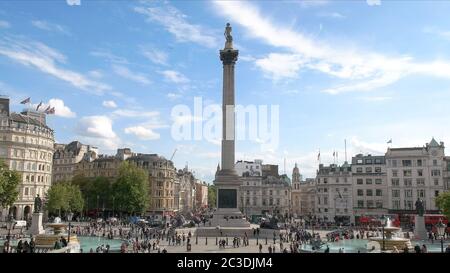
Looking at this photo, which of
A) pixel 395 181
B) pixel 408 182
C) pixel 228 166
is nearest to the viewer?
pixel 228 166

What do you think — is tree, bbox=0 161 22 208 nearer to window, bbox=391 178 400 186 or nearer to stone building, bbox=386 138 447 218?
stone building, bbox=386 138 447 218

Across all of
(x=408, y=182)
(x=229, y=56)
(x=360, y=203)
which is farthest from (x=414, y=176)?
(x=229, y=56)

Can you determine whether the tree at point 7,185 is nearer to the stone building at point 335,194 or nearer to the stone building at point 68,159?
the stone building at point 68,159

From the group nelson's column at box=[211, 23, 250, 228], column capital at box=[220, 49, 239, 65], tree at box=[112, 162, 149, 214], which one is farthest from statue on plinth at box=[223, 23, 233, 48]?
tree at box=[112, 162, 149, 214]

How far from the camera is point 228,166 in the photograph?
225ft

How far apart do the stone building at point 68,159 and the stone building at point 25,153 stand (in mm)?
27818

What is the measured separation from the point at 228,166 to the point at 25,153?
45043 millimetres

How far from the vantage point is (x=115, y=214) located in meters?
103

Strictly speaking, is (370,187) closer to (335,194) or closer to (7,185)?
(335,194)

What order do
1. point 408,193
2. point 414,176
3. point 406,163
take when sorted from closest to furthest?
point 414,176 < point 408,193 < point 406,163

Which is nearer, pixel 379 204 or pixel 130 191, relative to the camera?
pixel 130 191
